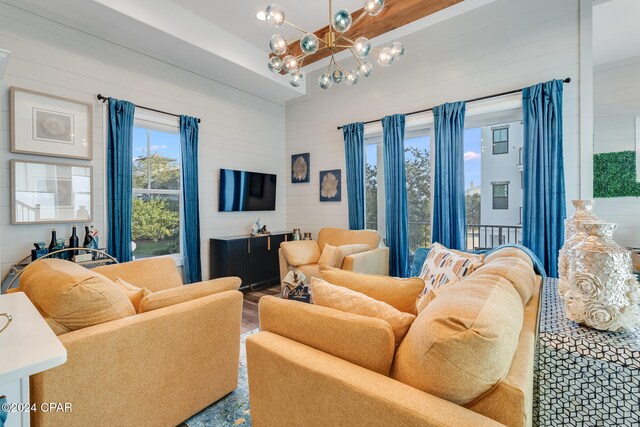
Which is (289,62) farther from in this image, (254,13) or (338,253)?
(338,253)

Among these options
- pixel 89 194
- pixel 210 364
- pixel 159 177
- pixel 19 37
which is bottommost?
pixel 210 364

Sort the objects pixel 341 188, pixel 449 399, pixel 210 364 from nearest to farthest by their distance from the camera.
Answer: pixel 449 399, pixel 210 364, pixel 341 188

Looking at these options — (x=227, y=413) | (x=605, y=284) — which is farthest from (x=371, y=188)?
(x=605, y=284)

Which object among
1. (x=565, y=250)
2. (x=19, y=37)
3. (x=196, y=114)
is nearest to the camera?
(x=565, y=250)

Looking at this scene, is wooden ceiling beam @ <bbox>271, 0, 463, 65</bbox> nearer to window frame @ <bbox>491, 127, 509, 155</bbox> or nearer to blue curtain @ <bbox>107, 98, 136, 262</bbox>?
window frame @ <bbox>491, 127, 509, 155</bbox>

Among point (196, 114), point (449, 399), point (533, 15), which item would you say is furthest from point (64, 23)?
point (533, 15)

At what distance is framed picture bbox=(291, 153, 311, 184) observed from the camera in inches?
204

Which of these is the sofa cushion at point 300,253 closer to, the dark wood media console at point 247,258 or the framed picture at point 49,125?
the dark wood media console at point 247,258

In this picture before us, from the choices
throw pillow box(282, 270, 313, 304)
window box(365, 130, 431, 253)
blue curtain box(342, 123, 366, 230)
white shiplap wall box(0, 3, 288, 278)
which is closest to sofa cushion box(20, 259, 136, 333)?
throw pillow box(282, 270, 313, 304)

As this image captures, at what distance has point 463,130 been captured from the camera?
→ 11.6 ft

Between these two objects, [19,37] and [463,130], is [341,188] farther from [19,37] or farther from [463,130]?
[19,37]

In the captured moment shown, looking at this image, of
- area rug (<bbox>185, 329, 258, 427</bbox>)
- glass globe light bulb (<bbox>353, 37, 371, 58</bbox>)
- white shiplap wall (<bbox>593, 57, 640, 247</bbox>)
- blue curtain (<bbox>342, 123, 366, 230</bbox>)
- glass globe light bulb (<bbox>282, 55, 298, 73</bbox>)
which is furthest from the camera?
blue curtain (<bbox>342, 123, 366, 230</bbox>)

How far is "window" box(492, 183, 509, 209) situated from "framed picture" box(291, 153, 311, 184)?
2974 mm

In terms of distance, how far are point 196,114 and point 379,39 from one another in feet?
8.97
